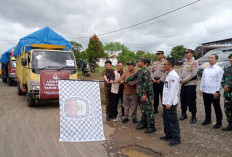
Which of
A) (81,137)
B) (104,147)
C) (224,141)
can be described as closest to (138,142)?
(104,147)

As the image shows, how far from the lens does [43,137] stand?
13.5ft

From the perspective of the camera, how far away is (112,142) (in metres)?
3.95

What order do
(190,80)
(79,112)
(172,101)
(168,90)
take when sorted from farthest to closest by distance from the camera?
(190,80) < (168,90) < (172,101) < (79,112)

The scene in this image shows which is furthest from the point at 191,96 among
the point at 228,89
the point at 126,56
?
the point at 126,56

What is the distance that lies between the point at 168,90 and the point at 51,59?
4.91 meters

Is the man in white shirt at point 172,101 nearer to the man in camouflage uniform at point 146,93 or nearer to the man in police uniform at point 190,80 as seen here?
the man in camouflage uniform at point 146,93

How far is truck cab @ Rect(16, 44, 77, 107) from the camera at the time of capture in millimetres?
6461

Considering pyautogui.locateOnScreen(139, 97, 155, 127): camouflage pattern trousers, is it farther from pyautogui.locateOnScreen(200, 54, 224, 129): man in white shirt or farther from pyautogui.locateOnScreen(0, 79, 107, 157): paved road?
pyautogui.locateOnScreen(200, 54, 224, 129): man in white shirt

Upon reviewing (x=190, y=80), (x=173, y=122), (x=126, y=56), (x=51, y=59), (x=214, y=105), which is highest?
(x=126, y=56)

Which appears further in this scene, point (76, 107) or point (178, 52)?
point (178, 52)

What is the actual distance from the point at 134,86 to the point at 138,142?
1.59 metres

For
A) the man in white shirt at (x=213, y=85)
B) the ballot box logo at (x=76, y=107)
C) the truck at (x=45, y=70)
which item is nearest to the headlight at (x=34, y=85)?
the truck at (x=45, y=70)

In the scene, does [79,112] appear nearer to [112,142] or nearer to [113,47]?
[112,142]

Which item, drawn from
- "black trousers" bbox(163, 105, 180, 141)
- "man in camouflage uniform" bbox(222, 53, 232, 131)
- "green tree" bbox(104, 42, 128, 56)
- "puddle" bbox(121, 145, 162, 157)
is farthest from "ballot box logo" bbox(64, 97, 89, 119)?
"green tree" bbox(104, 42, 128, 56)
